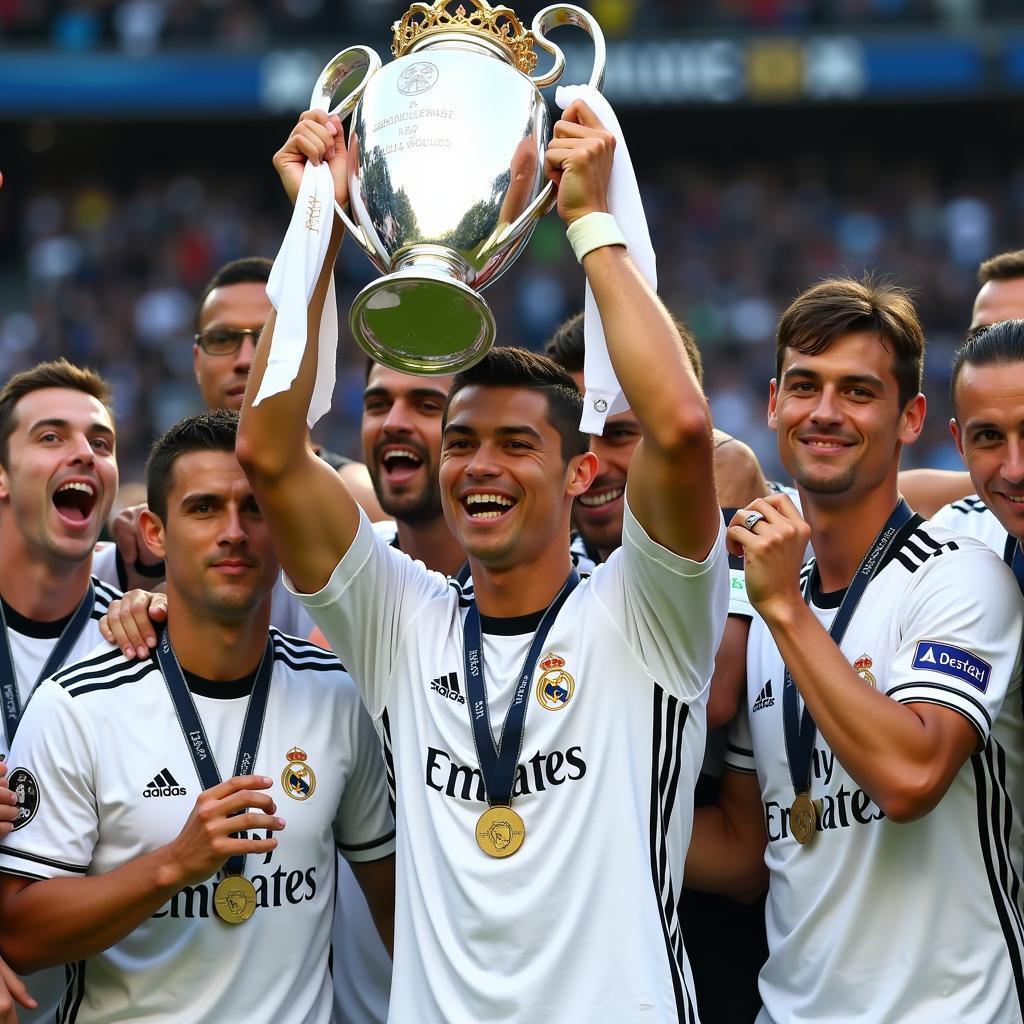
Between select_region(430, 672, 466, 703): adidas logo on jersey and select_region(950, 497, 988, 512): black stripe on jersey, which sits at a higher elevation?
select_region(950, 497, 988, 512): black stripe on jersey

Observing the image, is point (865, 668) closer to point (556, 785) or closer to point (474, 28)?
point (556, 785)

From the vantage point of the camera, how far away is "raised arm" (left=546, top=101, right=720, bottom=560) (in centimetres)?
288

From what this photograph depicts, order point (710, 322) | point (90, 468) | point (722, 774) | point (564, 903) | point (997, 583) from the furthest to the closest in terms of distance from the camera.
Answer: point (710, 322), point (90, 468), point (722, 774), point (997, 583), point (564, 903)

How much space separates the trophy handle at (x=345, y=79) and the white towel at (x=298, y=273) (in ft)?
0.15

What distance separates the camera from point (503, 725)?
3.09 metres

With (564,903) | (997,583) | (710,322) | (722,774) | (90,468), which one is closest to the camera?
(564,903)

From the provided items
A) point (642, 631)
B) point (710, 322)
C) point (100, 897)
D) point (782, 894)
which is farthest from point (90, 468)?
point (710, 322)

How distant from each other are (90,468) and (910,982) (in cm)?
242

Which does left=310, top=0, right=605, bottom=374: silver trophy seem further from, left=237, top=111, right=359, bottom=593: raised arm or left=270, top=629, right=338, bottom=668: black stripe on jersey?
left=270, top=629, right=338, bottom=668: black stripe on jersey

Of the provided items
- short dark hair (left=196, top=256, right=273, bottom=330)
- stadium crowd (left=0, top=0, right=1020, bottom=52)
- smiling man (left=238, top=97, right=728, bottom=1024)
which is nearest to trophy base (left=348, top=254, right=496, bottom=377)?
smiling man (left=238, top=97, right=728, bottom=1024)

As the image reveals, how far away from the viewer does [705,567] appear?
2.96 meters

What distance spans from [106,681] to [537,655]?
932mm

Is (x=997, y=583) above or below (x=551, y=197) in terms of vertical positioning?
below

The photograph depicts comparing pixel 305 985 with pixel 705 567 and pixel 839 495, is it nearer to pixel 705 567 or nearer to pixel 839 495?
pixel 705 567
